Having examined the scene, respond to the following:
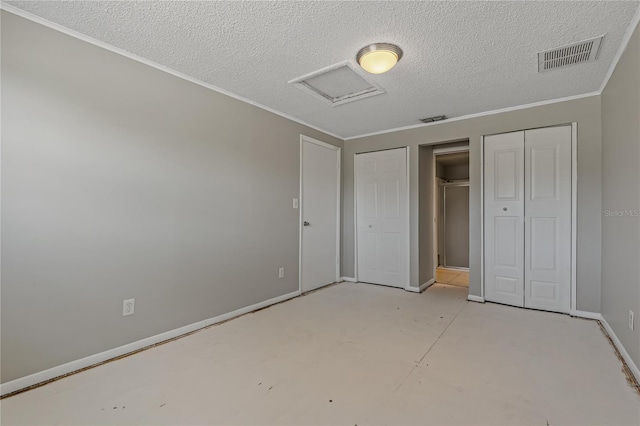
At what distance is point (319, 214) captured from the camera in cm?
440

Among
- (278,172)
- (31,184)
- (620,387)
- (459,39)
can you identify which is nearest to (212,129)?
(278,172)

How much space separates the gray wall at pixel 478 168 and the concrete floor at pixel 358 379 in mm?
750

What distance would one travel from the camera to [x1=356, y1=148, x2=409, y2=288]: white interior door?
14.4 feet

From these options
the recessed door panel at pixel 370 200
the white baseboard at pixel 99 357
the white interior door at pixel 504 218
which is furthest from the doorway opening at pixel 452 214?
the white baseboard at pixel 99 357

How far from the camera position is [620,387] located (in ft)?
6.20

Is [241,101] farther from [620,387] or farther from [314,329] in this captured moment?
[620,387]

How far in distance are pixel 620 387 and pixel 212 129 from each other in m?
3.66

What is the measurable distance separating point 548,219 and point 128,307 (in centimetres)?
421

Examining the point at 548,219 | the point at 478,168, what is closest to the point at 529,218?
the point at 548,219

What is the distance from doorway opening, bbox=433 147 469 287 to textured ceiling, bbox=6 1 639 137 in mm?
3120

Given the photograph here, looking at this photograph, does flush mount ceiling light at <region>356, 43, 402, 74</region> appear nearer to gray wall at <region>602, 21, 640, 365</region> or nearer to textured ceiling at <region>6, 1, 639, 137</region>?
textured ceiling at <region>6, 1, 639, 137</region>

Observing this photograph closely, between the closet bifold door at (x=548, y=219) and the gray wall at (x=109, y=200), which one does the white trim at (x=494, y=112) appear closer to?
the closet bifold door at (x=548, y=219)

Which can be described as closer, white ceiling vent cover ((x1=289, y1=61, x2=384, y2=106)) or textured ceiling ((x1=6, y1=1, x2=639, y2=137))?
textured ceiling ((x1=6, y1=1, x2=639, y2=137))

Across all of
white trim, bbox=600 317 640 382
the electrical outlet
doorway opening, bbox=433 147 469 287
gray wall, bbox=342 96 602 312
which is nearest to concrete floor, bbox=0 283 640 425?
white trim, bbox=600 317 640 382
